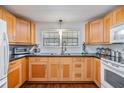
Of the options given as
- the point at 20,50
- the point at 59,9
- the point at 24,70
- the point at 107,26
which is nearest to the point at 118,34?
the point at 107,26

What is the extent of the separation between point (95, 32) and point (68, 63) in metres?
1.22

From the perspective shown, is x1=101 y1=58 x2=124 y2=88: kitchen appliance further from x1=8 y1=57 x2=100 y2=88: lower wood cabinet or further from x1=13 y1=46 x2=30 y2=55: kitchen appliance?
x1=13 y1=46 x2=30 y2=55: kitchen appliance

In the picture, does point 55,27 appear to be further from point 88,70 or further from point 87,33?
point 88,70

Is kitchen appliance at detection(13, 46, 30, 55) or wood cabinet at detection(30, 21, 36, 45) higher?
wood cabinet at detection(30, 21, 36, 45)

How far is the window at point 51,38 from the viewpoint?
5512 millimetres

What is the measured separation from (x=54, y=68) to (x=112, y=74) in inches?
71.2

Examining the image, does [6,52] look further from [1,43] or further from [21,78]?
[21,78]

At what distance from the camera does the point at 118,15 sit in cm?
321

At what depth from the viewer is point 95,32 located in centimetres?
461

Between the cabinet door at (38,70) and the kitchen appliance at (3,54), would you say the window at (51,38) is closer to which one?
the cabinet door at (38,70)

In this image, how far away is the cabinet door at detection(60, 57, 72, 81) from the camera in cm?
421

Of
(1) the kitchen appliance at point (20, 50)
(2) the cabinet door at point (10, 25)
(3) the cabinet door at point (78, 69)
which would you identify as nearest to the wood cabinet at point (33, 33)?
(1) the kitchen appliance at point (20, 50)

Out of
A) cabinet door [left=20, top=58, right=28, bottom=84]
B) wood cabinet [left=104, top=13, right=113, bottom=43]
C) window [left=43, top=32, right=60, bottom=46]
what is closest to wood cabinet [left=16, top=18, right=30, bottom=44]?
cabinet door [left=20, top=58, right=28, bottom=84]

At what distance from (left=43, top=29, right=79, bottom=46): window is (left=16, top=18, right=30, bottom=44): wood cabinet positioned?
2.97 ft
